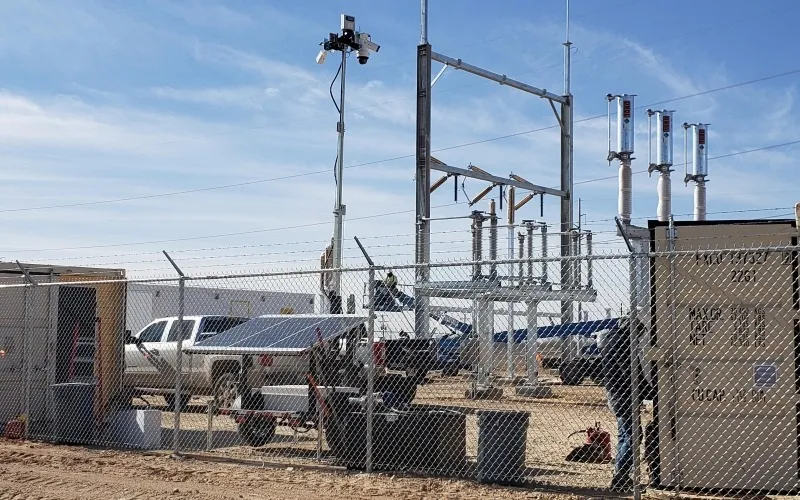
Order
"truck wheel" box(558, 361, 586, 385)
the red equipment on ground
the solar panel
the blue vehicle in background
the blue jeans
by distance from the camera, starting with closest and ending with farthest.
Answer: the blue jeans < the red equipment on ground < the solar panel < the blue vehicle in background < "truck wheel" box(558, 361, 586, 385)

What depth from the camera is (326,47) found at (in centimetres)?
2181

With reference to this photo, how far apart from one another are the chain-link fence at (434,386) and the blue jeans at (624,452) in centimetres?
2

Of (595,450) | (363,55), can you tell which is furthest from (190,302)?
(595,450)

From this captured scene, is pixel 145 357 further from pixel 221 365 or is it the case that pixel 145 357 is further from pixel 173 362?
pixel 221 365

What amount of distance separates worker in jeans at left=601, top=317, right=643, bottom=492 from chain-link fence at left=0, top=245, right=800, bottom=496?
0.06 feet

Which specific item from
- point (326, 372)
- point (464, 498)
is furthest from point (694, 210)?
point (464, 498)

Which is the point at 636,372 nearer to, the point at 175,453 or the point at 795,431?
the point at 795,431

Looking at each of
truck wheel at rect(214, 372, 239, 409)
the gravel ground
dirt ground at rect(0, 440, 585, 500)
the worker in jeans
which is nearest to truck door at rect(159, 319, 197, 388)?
the gravel ground

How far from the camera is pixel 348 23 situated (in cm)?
2169

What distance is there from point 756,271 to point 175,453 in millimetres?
6977

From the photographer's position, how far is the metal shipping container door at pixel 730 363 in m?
7.87

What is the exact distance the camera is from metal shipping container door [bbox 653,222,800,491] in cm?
787

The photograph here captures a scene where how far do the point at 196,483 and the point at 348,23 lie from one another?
14510 mm

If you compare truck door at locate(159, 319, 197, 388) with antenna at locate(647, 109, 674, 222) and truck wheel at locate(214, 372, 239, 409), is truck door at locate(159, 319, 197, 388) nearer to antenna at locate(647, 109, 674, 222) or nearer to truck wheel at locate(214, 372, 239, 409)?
truck wheel at locate(214, 372, 239, 409)
